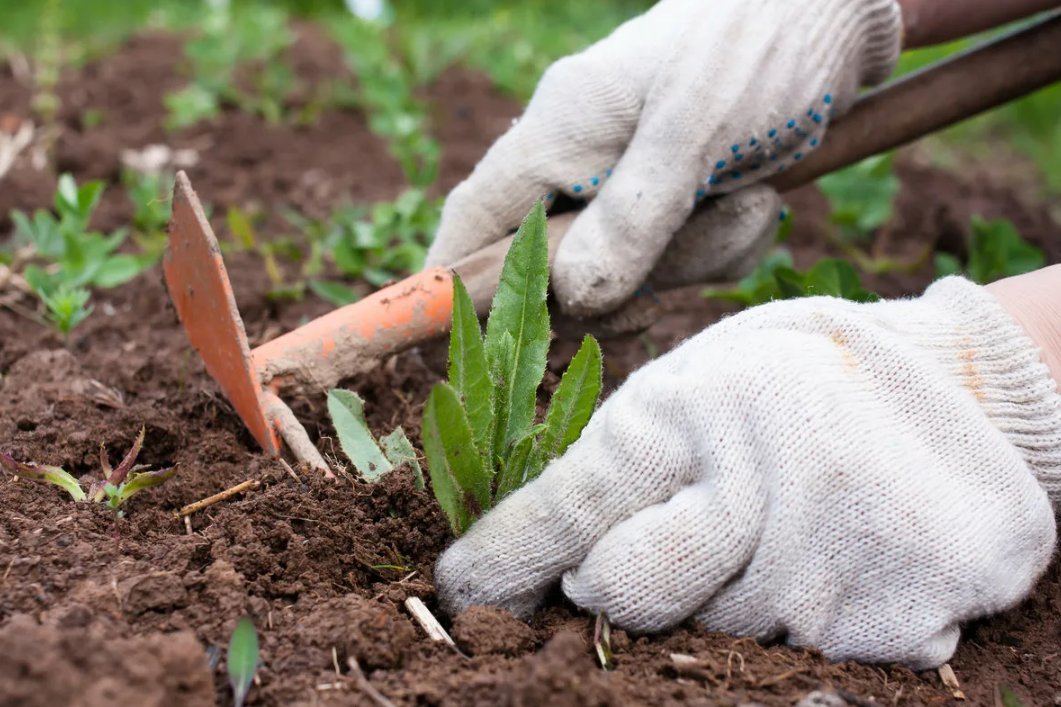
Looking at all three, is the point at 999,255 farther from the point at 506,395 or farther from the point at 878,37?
the point at 506,395

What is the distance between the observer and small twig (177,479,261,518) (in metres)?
1.61

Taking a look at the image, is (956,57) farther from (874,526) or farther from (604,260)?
(874,526)

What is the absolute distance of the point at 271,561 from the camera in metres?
1.47

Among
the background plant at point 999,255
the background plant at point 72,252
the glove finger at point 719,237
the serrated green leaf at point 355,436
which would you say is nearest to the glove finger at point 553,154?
the glove finger at point 719,237

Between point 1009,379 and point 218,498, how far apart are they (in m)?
1.21

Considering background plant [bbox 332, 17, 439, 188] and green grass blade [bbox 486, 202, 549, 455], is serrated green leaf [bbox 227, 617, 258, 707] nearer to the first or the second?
green grass blade [bbox 486, 202, 549, 455]

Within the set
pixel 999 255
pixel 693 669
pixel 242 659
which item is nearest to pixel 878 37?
pixel 999 255

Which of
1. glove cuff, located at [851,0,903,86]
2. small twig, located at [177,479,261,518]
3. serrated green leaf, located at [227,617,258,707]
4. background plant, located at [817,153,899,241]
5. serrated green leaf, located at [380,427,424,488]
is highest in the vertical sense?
glove cuff, located at [851,0,903,86]

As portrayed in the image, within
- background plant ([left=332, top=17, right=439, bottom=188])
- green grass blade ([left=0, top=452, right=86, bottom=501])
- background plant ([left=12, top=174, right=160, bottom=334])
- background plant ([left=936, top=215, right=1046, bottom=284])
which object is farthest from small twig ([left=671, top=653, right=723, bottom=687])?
background plant ([left=332, top=17, right=439, bottom=188])

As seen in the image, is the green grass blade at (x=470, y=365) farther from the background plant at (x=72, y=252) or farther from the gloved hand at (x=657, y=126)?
the background plant at (x=72, y=252)

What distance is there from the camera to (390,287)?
1.92 meters

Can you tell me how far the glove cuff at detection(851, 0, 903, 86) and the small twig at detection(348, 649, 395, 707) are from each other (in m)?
1.54

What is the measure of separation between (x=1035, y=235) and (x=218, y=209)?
2665 mm

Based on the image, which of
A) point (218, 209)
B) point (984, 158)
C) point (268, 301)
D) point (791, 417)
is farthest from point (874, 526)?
point (984, 158)
